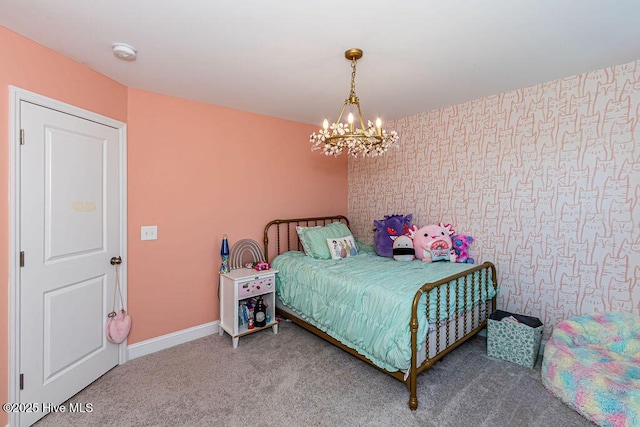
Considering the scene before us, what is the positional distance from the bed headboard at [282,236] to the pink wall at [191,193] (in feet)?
0.35

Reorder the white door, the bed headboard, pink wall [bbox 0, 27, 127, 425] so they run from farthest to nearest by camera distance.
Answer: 1. the bed headboard
2. the white door
3. pink wall [bbox 0, 27, 127, 425]

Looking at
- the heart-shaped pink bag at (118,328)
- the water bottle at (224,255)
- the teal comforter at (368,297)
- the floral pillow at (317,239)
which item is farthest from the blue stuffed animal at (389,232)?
the heart-shaped pink bag at (118,328)

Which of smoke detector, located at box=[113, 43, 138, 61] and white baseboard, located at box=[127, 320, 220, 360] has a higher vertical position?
smoke detector, located at box=[113, 43, 138, 61]

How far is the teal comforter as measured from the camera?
6.75 ft

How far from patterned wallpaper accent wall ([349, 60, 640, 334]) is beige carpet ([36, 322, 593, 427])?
2.74 ft

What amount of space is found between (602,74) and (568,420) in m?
2.52

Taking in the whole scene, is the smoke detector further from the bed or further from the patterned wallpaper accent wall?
the patterned wallpaper accent wall

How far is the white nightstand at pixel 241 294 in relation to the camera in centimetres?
284

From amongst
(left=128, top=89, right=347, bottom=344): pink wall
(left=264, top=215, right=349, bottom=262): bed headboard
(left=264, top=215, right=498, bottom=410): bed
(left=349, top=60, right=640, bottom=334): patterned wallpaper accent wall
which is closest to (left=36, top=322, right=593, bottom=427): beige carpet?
(left=264, top=215, right=498, bottom=410): bed

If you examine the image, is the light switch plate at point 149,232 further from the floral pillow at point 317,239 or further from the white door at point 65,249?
the floral pillow at point 317,239

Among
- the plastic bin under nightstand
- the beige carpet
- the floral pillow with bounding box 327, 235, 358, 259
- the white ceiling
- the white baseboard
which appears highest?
the white ceiling

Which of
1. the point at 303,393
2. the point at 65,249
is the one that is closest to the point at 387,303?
the point at 303,393

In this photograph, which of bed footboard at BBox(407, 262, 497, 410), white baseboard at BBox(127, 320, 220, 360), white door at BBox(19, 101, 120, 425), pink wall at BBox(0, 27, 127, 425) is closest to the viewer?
pink wall at BBox(0, 27, 127, 425)

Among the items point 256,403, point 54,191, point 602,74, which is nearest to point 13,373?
point 54,191
